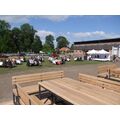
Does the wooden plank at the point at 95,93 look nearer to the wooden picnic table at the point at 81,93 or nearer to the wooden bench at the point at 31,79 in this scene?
the wooden picnic table at the point at 81,93

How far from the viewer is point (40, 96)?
491 cm

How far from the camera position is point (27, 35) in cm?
972

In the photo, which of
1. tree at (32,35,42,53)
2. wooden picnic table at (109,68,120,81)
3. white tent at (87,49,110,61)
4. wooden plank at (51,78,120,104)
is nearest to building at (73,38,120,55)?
white tent at (87,49,110,61)

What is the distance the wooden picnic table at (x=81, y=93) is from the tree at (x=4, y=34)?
5.25 m

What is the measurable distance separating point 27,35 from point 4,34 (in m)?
1.13

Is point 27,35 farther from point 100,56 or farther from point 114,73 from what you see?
point 100,56

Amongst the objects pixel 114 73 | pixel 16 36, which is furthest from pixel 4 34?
pixel 114 73

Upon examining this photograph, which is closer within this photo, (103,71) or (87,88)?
(87,88)

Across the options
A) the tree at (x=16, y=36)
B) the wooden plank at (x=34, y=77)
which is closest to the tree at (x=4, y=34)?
the tree at (x=16, y=36)
